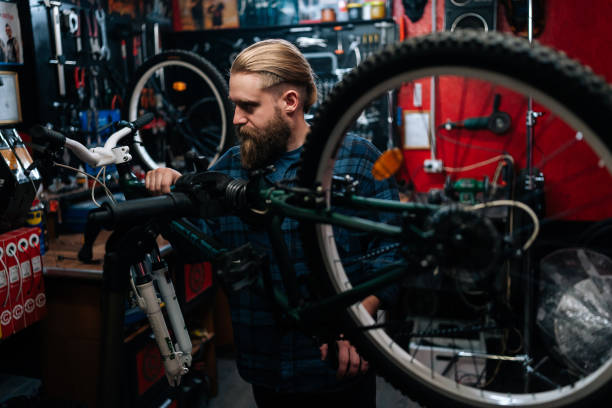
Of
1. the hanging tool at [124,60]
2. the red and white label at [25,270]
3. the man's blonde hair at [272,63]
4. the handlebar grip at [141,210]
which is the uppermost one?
the hanging tool at [124,60]

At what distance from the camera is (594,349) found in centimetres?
183

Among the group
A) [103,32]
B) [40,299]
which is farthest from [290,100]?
[103,32]

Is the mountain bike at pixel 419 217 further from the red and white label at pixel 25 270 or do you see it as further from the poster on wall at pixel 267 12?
the poster on wall at pixel 267 12

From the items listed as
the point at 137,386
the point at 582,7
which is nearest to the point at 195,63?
the point at 137,386

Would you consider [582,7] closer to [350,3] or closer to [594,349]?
[350,3]

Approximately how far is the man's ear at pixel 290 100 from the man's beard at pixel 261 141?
3 cm

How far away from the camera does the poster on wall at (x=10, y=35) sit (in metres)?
2.29

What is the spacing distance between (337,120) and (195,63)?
1.18m

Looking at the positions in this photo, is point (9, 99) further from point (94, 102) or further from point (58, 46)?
point (94, 102)

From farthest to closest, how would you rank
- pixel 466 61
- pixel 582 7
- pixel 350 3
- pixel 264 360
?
pixel 350 3 → pixel 582 7 → pixel 264 360 → pixel 466 61

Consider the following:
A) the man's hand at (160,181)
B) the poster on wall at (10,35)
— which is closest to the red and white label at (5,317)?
the man's hand at (160,181)

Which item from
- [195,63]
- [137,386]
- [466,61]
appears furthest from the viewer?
[137,386]

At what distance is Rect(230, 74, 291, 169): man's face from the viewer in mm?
1182

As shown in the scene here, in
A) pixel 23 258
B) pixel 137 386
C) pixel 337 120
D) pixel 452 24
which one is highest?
pixel 452 24
